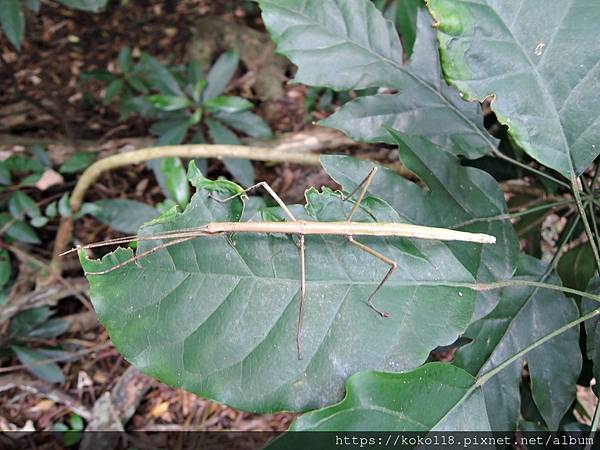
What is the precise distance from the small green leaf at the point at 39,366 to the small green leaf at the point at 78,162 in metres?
1.11

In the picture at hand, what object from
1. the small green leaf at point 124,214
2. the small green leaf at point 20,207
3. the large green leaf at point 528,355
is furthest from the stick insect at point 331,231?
the small green leaf at point 20,207

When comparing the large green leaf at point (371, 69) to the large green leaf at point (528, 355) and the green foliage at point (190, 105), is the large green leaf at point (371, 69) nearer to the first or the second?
the large green leaf at point (528, 355)

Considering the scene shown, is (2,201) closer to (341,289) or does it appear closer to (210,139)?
(210,139)

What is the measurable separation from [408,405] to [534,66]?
95cm

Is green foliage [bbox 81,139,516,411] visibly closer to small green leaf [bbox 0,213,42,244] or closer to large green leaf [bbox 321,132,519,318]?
large green leaf [bbox 321,132,519,318]

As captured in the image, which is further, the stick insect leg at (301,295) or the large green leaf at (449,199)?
the large green leaf at (449,199)

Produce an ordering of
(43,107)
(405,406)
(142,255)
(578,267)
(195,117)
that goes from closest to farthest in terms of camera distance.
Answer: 1. (405,406)
2. (142,255)
3. (578,267)
4. (195,117)
5. (43,107)

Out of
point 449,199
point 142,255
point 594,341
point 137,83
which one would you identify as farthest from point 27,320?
point 594,341

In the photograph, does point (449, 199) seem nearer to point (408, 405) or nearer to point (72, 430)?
point (408, 405)

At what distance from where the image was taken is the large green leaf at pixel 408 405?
1.06m

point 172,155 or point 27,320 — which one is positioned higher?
point 172,155

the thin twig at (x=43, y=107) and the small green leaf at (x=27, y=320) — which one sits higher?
the thin twig at (x=43, y=107)

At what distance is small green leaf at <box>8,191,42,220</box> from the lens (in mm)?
3014

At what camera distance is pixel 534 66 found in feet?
4.46
